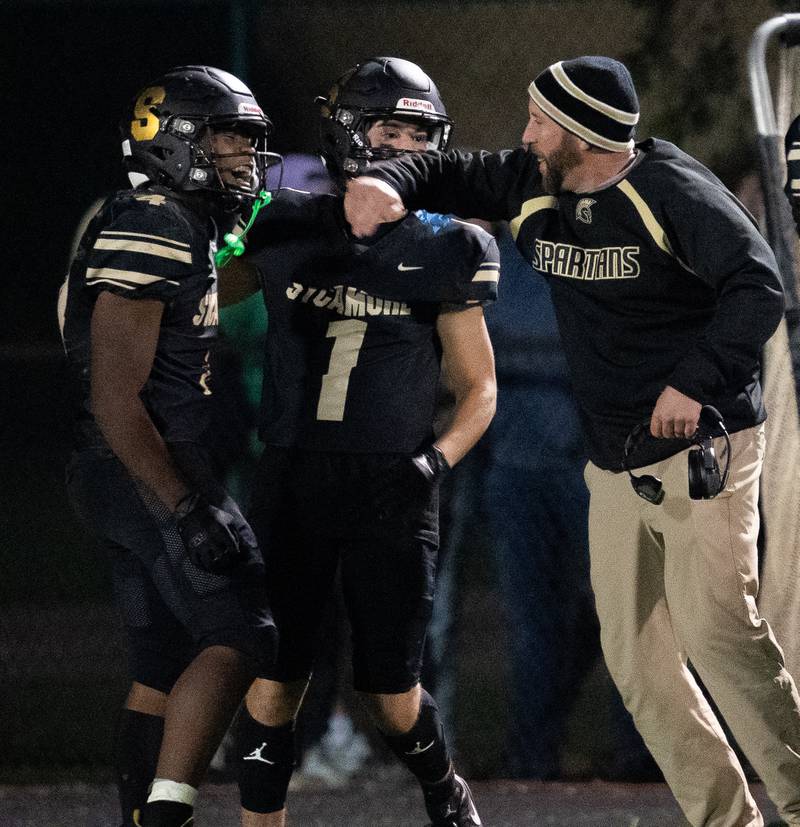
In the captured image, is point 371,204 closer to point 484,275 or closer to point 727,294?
point 484,275

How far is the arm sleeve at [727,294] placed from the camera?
323cm

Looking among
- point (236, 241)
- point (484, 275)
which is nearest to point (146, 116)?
point (236, 241)

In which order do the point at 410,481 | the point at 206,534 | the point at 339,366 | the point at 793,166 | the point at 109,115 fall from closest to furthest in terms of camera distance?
the point at 206,534 < the point at 410,481 < the point at 339,366 < the point at 793,166 < the point at 109,115

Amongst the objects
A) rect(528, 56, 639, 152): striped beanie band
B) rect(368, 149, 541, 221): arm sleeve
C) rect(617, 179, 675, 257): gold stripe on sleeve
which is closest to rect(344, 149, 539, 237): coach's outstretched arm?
rect(368, 149, 541, 221): arm sleeve

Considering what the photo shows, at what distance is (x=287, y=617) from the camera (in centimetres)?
361

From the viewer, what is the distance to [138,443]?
323 cm

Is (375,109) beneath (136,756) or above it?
above

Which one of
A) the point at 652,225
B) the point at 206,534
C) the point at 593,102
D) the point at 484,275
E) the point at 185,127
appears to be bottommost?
the point at 206,534

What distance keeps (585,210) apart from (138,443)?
3.74ft

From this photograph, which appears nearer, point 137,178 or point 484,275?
point 137,178

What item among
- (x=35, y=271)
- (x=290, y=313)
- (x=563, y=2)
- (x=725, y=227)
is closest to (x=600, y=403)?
(x=725, y=227)

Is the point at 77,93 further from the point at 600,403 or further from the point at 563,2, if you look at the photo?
the point at 600,403

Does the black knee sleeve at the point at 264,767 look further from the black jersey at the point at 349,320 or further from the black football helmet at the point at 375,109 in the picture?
the black football helmet at the point at 375,109

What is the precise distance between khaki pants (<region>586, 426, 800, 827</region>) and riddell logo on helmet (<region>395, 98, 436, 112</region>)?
987mm
